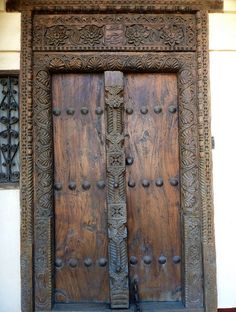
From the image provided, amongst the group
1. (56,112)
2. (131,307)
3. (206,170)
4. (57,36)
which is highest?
(57,36)

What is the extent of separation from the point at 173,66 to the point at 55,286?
61.4 inches

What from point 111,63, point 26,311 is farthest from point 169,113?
point 26,311

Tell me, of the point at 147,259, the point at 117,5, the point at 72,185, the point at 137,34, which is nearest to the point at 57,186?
the point at 72,185

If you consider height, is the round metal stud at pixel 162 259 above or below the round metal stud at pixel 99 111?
below

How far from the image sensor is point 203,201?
8.08ft

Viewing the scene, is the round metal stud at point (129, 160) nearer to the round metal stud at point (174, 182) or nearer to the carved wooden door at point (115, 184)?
the carved wooden door at point (115, 184)

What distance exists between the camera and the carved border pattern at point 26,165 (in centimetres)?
241

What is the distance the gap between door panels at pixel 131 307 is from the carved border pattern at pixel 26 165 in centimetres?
21

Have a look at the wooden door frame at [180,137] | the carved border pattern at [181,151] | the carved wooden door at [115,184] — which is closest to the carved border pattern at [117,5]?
the wooden door frame at [180,137]

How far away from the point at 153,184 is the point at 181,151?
274mm

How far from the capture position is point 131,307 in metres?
2.44

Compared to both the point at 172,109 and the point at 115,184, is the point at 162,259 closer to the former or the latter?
the point at 115,184

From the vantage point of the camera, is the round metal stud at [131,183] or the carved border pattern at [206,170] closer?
the carved border pattern at [206,170]

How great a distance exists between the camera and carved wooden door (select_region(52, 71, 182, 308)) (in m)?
2.49
